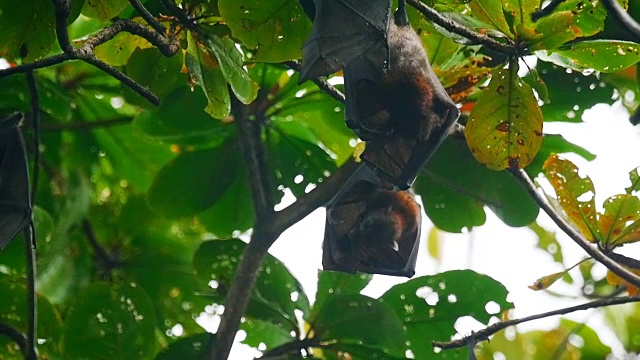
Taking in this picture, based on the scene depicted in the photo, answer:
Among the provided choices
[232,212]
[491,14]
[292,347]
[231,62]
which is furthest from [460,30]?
[232,212]

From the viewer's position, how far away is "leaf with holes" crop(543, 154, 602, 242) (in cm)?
299

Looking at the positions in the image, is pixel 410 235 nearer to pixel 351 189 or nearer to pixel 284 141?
pixel 351 189

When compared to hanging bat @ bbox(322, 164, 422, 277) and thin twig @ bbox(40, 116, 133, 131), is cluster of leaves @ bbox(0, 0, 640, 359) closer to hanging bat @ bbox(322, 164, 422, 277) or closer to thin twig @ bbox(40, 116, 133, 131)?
thin twig @ bbox(40, 116, 133, 131)

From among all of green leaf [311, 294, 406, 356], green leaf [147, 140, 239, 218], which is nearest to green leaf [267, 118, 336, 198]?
green leaf [147, 140, 239, 218]

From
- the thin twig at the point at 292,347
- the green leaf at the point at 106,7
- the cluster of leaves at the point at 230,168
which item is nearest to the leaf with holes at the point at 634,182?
the cluster of leaves at the point at 230,168

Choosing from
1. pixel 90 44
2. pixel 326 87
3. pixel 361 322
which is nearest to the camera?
pixel 90 44

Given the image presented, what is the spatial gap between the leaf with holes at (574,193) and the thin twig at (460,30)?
2.16 ft

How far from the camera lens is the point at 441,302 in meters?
3.53

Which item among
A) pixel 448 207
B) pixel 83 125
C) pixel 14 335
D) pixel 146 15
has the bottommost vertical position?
pixel 14 335

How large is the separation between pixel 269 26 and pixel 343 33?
→ 271 millimetres

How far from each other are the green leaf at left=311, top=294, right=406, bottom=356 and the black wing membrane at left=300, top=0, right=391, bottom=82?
1.09 m

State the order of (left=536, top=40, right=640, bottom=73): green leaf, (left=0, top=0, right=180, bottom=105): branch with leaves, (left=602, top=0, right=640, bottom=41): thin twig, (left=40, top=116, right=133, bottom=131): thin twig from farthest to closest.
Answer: (left=40, top=116, right=133, bottom=131): thin twig
(left=536, top=40, right=640, bottom=73): green leaf
(left=602, top=0, right=640, bottom=41): thin twig
(left=0, top=0, right=180, bottom=105): branch with leaves

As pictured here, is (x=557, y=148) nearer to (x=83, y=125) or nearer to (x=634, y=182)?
(x=634, y=182)

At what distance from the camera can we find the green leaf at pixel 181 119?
11.8ft
